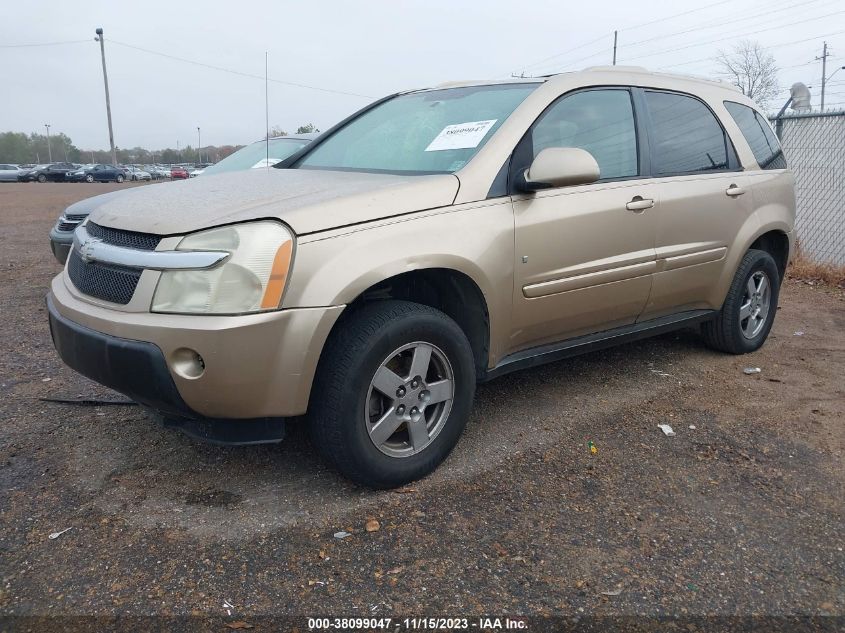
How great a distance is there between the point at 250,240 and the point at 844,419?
10.7 ft

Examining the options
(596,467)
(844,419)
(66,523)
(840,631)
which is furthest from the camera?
(844,419)

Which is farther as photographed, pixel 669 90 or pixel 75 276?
pixel 669 90

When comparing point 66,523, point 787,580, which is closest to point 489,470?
point 787,580

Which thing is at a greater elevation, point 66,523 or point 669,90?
point 669,90

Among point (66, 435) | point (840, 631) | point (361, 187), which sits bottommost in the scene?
point (840, 631)

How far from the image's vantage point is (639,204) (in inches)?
148

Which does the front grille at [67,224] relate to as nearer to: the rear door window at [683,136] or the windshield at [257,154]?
the windshield at [257,154]

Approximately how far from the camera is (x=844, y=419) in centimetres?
380

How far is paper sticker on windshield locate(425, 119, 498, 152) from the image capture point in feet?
11.0

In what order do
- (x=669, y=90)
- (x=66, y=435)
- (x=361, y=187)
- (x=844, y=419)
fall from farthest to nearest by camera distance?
1. (x=669, y=90)
2. (x=844, y=419)
3. (x=66, y=435)
4. (x=361, y=187)

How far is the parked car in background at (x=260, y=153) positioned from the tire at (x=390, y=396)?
441 cm

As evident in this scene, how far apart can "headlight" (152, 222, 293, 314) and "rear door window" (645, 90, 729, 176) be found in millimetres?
2385

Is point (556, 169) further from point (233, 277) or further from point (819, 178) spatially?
point (819, 178)

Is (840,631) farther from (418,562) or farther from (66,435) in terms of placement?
(66,435)
